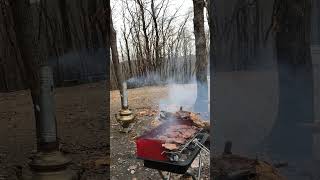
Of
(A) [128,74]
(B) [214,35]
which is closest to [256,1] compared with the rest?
(B) [214,35]

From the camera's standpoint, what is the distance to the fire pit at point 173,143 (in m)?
2.86

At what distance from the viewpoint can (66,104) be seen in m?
2.78

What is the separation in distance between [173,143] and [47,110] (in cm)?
70

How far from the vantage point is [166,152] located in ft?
9.39

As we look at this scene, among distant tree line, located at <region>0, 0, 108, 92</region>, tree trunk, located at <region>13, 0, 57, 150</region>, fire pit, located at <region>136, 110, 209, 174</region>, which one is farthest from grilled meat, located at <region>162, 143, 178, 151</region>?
tree trunk, located at <region>13, 0, 57, 150</region>

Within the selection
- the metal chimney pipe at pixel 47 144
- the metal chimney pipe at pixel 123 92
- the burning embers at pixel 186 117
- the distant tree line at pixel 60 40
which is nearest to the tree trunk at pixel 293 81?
the burning embers at pixel 186 117

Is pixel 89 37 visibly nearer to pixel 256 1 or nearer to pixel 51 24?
pixel 51 24

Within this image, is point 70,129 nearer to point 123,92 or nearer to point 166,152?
point 123,92

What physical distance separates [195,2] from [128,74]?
1.74 feet

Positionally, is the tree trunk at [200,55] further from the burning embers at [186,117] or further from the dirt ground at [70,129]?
the dirt ground at [70,129]

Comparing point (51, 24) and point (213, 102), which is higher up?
point (51, 24)

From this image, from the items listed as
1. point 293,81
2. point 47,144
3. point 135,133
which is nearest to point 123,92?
point 135,133

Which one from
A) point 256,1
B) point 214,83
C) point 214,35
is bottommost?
point 214,83

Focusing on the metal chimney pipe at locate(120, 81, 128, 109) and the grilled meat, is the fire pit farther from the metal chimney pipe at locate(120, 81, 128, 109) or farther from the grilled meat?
the metal chimney pipe at locate(120, 81, 128, 109)
